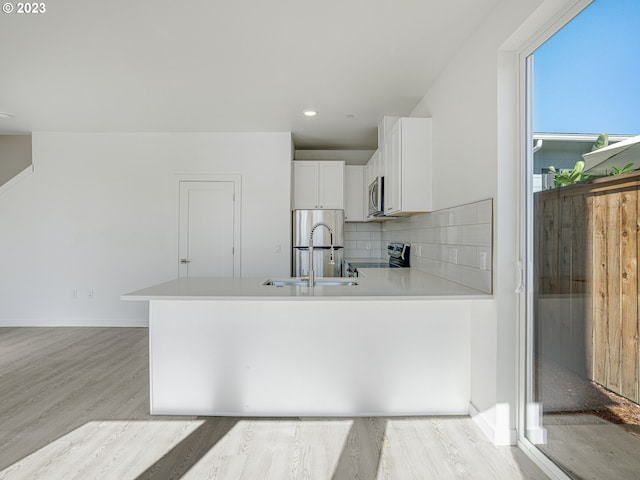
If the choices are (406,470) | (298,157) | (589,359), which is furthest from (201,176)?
(589,359)

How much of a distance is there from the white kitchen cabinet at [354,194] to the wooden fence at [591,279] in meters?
3.68

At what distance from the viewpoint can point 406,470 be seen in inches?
75.8

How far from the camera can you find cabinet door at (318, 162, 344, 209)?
5.41 m

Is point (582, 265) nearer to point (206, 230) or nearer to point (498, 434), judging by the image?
point (498, 434)

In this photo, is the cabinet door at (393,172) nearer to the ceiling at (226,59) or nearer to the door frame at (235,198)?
the ceiling at (226,59)

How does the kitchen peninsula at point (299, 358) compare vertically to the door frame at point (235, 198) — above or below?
below

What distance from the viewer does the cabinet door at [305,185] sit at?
541 cm

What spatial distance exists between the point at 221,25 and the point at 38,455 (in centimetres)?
263

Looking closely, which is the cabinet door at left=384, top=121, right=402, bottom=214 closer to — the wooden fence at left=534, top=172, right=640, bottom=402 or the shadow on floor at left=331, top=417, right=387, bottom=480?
the wooden fence at left=534, top=172, right=640, bottom=402

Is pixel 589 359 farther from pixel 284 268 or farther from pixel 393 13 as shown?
pixel 284 268

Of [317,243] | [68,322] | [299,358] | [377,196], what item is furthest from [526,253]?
[68,322]

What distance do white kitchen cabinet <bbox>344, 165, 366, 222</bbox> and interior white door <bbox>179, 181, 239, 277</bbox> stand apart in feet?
5.21

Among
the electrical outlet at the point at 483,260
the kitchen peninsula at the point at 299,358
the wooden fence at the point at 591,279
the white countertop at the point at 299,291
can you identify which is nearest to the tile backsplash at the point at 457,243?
the electrical outlet at the point at 483,260

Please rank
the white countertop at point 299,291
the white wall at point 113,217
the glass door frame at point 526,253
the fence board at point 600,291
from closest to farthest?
the fence board at point 600,291, the glass door frame at point 526,253, the white countertop at point 299,291, the white wall at point 113,217
